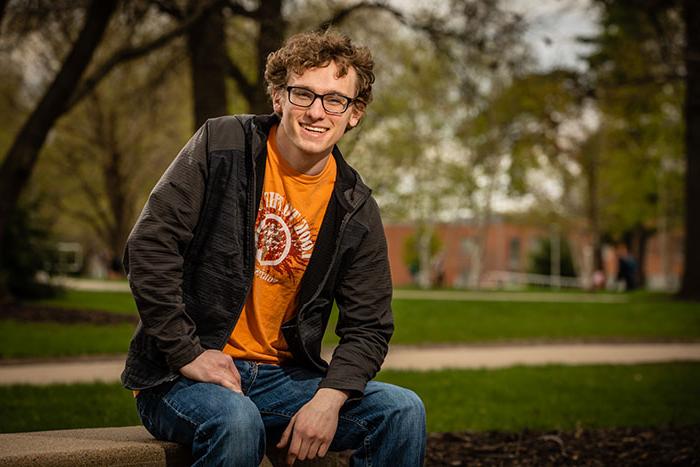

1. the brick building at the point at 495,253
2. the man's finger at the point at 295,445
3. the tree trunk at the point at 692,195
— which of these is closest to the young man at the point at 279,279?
the man's finger at the point at 295,445

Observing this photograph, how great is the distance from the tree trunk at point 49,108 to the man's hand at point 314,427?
11.9 m

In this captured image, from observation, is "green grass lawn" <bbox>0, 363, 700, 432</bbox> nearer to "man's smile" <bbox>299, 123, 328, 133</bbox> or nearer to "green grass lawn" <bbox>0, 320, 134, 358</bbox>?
"green grass lawn" <bbox>0, 320, 134, 358</bbox>

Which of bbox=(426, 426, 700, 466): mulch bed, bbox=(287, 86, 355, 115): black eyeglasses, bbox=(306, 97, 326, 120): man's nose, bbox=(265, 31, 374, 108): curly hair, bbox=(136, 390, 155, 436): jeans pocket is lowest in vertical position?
bbox=(426, 426, 700, 466): mulch bed

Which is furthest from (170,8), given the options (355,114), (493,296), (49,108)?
(493,296)

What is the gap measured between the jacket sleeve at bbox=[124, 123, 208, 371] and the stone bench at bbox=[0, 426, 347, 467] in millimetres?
311

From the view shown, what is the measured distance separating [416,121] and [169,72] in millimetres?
28364

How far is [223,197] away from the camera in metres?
3.22

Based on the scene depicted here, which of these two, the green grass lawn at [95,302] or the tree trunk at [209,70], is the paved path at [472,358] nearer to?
the tree trunk at [209,70]

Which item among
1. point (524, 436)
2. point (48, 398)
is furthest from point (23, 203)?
point (524, 436)

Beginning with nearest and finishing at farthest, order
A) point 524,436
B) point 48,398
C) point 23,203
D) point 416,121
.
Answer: point 524,436, point 48,398, point 23,203, point 416,121

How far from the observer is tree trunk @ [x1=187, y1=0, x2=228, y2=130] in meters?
12.0

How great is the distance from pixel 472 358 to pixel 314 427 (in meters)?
8.37

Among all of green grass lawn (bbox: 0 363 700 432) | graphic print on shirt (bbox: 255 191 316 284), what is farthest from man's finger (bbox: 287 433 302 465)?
green grass lawn (bbox: 0 363 700 432)

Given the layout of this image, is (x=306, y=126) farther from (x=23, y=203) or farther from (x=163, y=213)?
(x=23, y=203)
